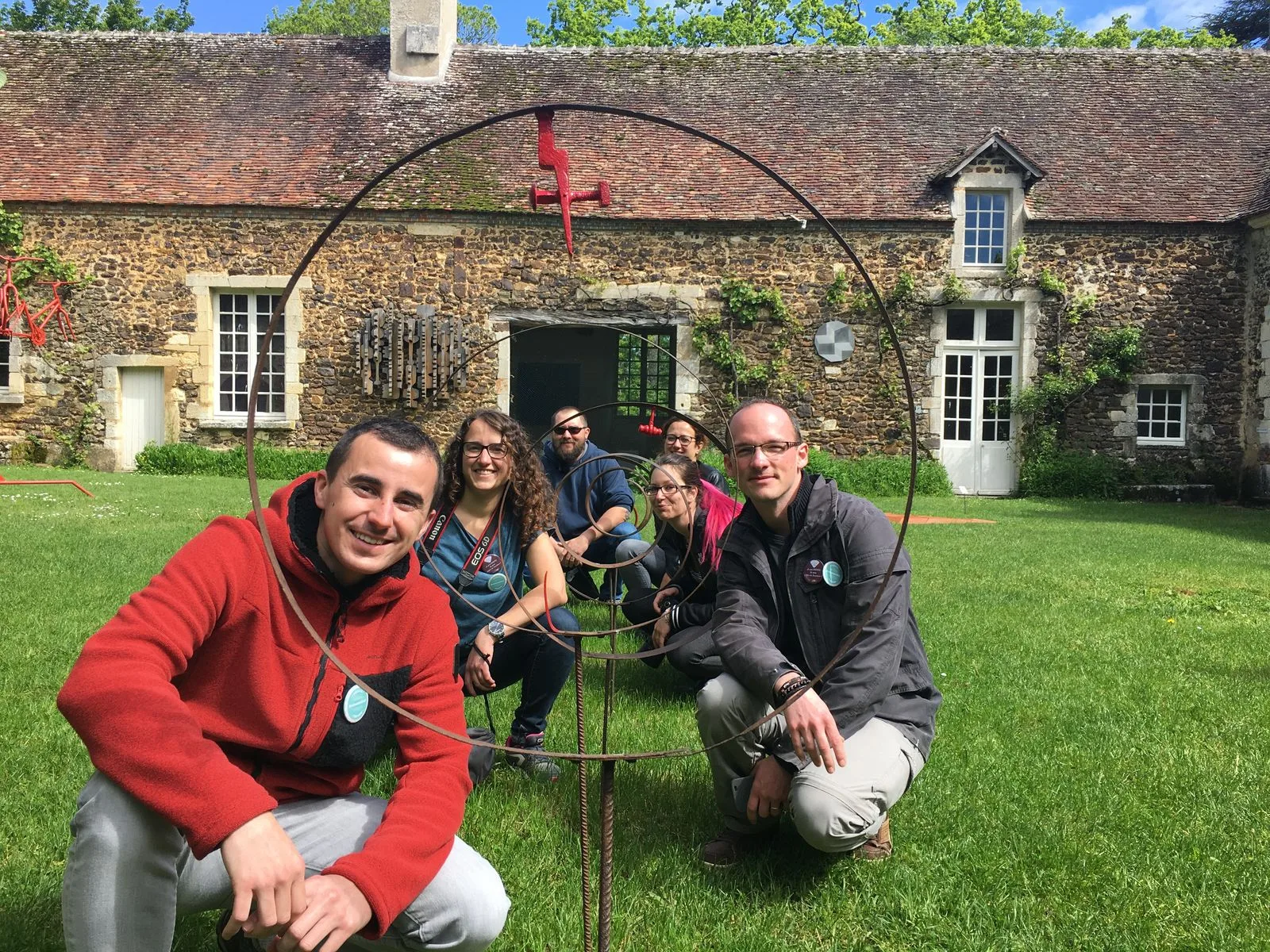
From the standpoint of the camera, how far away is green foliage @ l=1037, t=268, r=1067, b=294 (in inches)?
608

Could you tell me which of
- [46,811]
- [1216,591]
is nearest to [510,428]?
[46,811]

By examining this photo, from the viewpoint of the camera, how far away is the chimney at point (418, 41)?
16.9m

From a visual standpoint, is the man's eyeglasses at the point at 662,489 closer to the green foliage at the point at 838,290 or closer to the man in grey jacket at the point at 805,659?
the man in grey jacket at the point at 805,659

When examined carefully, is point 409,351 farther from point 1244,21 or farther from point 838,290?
point 1244,21

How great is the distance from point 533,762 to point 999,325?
14213mm

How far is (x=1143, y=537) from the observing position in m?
10.3

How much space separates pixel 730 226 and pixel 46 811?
544 inches

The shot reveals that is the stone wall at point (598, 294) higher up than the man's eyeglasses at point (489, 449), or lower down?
higher up

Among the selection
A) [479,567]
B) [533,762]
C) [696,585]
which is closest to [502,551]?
[479,567]

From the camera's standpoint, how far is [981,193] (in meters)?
15.6

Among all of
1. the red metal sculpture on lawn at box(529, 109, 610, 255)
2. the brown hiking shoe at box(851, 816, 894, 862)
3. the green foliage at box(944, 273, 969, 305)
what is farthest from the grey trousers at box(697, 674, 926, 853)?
the green foliage at box(944, 273, 969, 305)

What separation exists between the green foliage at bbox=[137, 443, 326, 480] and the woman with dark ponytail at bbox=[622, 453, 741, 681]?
11629 millimetres

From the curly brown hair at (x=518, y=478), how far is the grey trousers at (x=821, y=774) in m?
1.00

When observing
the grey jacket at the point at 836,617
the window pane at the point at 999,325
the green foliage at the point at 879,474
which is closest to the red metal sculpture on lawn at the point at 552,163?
the grey jacket at the point at 836,617
